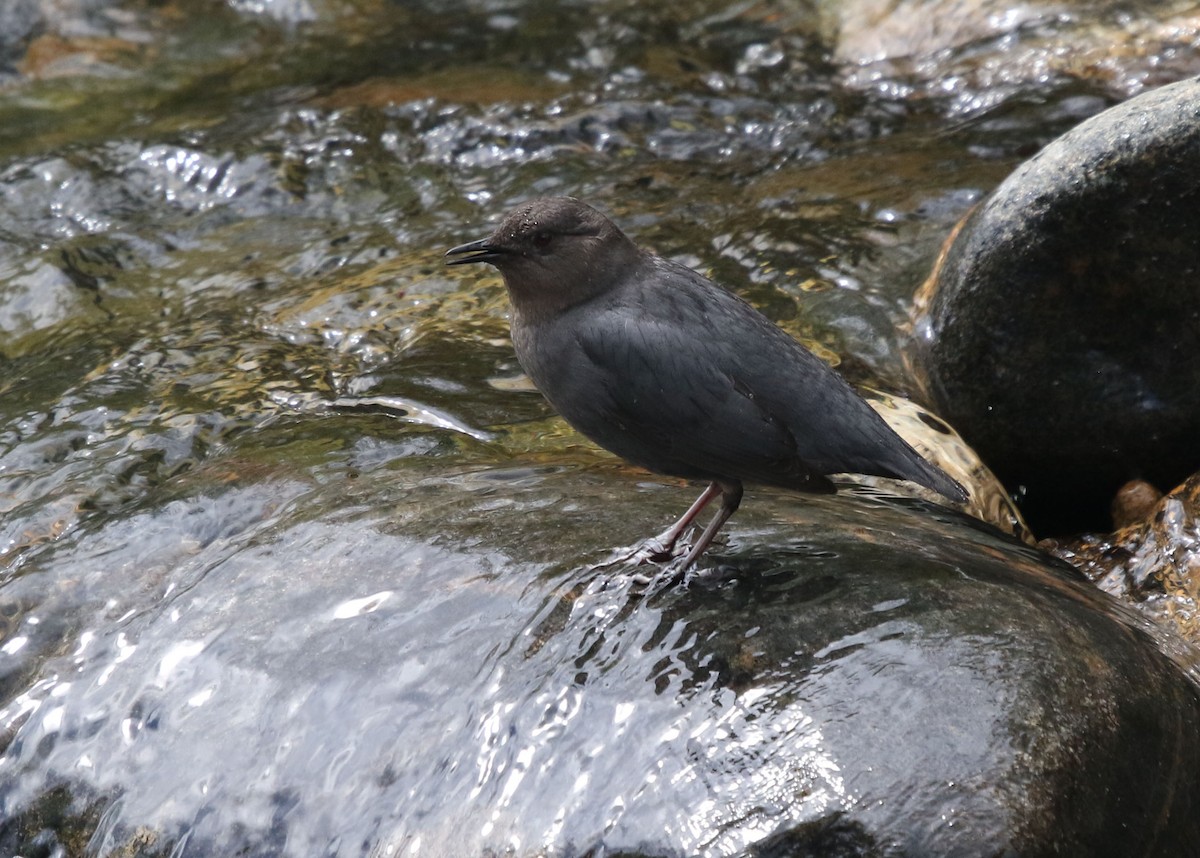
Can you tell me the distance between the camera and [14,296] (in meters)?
6.28

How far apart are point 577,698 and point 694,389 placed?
3.01 ft

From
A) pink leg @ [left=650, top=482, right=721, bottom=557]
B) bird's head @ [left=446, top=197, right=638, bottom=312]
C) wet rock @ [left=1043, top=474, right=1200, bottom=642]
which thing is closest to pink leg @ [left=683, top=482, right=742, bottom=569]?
pink leg @ [left=650, top=482, right=721, bottom=557]

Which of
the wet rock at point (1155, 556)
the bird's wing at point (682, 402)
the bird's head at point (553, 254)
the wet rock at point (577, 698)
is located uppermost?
the bird's head at point (553, 254)

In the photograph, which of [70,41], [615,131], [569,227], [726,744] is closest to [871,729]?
[726,744]

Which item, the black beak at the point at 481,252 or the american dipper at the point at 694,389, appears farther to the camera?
the black beak at the point at 481,252

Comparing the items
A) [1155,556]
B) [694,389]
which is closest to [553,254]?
[694,389]

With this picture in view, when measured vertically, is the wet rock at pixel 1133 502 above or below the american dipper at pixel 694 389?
below

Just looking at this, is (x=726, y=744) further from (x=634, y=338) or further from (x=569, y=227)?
(x=569, y=227)

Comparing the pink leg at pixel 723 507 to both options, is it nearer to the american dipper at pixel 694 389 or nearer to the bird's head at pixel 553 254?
the american dipper at pixel 694 389

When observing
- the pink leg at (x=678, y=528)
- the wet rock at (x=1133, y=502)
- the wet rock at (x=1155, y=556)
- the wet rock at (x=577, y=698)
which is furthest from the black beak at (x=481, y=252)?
the wet rock at (x=1133, y=502)

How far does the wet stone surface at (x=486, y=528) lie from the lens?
2.86 meters

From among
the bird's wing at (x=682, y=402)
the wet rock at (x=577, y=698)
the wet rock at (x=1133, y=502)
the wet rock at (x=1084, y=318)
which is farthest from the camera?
the wet rock at (x=1133, y=502)

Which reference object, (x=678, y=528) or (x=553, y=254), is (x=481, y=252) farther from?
(x=678, y=528)

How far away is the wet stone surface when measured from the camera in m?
2.86
